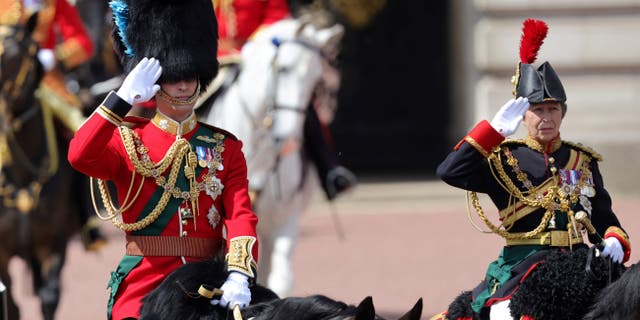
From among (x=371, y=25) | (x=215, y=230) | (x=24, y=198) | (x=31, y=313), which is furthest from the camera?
(x=371, y=25)

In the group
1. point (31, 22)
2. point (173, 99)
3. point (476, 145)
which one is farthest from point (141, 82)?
point (31, 22)

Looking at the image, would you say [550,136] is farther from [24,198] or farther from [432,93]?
[432,93]

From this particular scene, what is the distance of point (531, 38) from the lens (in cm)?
504

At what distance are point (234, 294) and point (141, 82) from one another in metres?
0.70

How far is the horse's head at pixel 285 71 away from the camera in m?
8.03

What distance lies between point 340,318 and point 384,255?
7.23 metres

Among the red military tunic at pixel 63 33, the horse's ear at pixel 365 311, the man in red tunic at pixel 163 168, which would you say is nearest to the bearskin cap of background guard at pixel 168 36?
the man in red tunic at pixel 163 168

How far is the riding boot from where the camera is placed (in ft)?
27.5

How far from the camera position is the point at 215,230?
464 centimetres

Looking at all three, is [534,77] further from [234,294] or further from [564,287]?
[234,294]

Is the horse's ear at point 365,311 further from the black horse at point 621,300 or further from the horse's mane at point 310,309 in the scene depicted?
the black horse at point 621,300

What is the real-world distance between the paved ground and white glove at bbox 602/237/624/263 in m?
2.95

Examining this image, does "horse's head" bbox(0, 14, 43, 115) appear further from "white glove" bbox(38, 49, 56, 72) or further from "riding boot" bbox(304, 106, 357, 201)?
"riding boot" bbox(304, 106, 357, 201)

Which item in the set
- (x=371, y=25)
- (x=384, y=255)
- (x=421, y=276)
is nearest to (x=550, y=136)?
(x=421, y=276)
